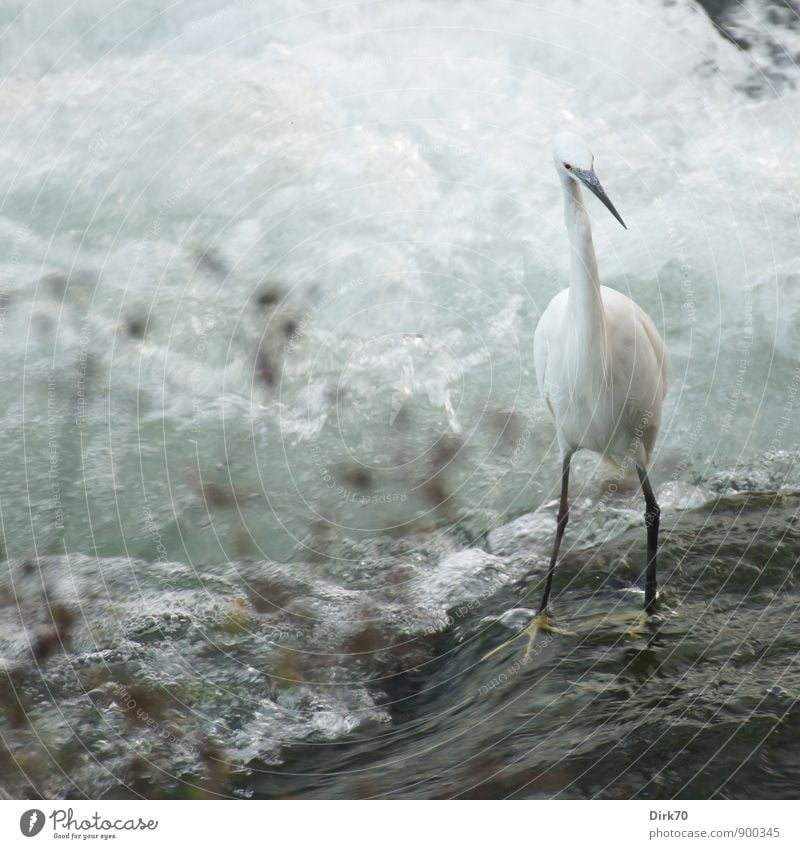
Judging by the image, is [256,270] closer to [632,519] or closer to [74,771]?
[632,519]

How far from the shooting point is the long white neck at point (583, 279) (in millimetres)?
1209

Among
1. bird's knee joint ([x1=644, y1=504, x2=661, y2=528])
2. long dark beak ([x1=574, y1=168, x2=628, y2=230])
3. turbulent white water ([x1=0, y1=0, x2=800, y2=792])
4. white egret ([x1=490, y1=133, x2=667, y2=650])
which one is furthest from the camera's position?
turbulent white water ([x1=0, y1=0, x2=800, y2=792])

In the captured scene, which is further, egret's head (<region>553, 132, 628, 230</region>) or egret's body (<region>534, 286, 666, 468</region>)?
egret's body (<region>534, 286, 666, 468</region>)

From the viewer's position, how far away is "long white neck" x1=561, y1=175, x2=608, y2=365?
1.21 meters

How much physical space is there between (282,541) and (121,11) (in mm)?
1644

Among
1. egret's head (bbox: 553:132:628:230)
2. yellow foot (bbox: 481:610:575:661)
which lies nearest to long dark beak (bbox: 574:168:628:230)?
egret's head (bbox: 553:132:628:230)

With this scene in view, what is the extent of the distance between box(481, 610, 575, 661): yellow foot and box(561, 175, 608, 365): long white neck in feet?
1.28

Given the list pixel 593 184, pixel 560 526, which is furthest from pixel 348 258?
pixel 593 184

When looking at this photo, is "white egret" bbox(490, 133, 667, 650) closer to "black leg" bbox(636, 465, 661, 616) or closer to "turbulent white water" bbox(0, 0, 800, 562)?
"black leg" bbox(636, 465, 661, 616)

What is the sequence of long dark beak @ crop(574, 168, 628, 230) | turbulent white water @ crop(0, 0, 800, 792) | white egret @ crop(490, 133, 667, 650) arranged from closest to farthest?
long dark beak @ crop(574, 168, 628, 230)
white egret @ crop(490, 133, 667, 650)
turbulent white water @ crop(0, 0, 800, 792)

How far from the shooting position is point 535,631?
1.38 meters
